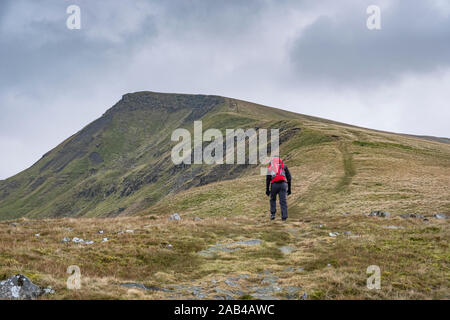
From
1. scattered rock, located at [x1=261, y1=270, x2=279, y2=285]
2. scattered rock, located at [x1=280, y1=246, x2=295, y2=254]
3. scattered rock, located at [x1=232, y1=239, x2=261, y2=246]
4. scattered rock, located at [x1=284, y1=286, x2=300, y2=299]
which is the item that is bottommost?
scattered rock, located at [x1=261, y1=270, x2=279, y2=285]

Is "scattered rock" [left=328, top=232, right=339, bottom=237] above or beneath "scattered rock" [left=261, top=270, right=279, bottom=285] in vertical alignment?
above

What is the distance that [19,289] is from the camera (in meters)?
7.97

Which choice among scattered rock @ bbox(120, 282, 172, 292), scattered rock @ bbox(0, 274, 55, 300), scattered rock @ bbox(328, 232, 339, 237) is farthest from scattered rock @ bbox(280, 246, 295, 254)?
scattered rock @ bbox(0, 274, 55, 300)

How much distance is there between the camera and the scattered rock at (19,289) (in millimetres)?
7852

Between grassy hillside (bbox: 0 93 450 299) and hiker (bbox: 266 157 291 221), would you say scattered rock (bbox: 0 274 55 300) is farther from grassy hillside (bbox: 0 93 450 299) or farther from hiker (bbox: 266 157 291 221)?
Result: hiker (bbox: 266 157 291 221)

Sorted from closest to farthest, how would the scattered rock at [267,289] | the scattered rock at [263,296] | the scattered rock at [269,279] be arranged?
the scattered rock at [263,296] → the scattered rock at [267,289] → the scattered rock at [269,279]

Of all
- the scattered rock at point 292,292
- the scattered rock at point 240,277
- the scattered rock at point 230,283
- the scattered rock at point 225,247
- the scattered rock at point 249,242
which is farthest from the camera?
the scattered rock at point 249,242

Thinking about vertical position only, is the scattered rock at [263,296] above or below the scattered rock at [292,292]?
below

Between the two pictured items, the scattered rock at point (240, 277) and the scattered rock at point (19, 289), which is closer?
the scattered rock at point (19, 289)

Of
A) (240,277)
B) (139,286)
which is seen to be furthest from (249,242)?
(139,286)

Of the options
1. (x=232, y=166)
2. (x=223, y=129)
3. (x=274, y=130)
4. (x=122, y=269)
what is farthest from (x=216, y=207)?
(x=223, y=129)

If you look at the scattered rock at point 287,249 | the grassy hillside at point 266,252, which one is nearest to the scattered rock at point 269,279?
the grassy hillside at point 266,252

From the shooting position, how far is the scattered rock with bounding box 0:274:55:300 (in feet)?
25.8

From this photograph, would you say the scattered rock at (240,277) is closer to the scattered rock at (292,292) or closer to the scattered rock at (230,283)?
the scattered rock at (230,283)
